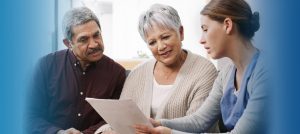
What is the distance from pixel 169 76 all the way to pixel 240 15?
0.29 m

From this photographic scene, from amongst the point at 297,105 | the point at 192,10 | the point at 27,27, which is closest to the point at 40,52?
the point at 27,27

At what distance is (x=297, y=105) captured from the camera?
0.48 meters

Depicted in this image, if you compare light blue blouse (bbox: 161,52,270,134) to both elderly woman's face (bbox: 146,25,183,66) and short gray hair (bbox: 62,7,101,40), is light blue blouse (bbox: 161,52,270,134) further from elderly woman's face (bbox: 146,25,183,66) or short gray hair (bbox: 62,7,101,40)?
short gray hair (bbox: 62,7,101,40)

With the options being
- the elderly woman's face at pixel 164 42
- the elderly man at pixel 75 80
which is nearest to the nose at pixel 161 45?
the elderly woman's face at pixel 164 42

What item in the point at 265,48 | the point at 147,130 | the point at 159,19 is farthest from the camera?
the point at 159,19

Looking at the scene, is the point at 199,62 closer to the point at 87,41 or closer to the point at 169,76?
the point at 169,76

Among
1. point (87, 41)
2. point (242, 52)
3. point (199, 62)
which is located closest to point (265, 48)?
point (242, 52)

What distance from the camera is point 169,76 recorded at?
841 mm

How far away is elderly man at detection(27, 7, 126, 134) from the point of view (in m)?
0.73

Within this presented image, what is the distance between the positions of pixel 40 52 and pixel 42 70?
0.12 meters

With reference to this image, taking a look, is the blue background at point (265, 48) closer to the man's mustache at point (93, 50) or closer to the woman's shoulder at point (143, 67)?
the man's mustache at point (93, 50)

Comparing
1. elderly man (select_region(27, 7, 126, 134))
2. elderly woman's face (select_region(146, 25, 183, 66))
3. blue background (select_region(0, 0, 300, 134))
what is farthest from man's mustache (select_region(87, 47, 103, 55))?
blue background (select_region(0, 0, 300, 134))

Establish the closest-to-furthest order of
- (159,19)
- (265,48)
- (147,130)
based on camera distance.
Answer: (265,48) → (147,130) → (159,19)

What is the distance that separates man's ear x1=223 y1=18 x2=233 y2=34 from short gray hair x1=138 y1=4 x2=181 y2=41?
186mm
